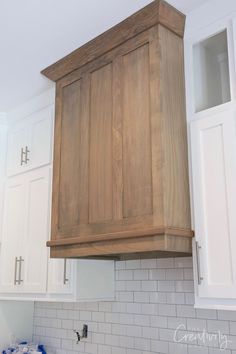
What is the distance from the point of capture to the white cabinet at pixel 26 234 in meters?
2.69

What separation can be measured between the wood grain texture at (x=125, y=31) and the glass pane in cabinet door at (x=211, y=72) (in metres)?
0.16

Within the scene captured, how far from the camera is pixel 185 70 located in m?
2.06

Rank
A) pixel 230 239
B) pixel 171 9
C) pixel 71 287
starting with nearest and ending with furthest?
pixel 230 239 → pixel 171 9 → pixel 71 287

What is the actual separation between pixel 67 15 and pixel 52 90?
0.83 m

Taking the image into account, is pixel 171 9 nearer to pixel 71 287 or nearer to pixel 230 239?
pixel 230 239

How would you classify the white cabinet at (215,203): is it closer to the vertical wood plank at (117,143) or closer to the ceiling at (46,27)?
the vertical wood plank at (117,143)

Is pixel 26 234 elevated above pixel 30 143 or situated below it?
below


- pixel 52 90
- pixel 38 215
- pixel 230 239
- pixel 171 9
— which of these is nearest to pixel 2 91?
pixel 52 90

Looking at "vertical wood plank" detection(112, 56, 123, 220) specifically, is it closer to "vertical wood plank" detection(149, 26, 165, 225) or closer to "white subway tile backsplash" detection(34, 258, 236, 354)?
"vertical wood plank" detection(149, 26, 165, 225)

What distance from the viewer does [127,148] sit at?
6.61ft

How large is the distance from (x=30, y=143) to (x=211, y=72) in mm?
1481

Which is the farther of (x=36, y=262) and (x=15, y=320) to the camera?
(x=15, y=320)

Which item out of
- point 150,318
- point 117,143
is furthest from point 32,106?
point 150,318

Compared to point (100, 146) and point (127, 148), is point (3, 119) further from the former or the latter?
point (127, 148)
